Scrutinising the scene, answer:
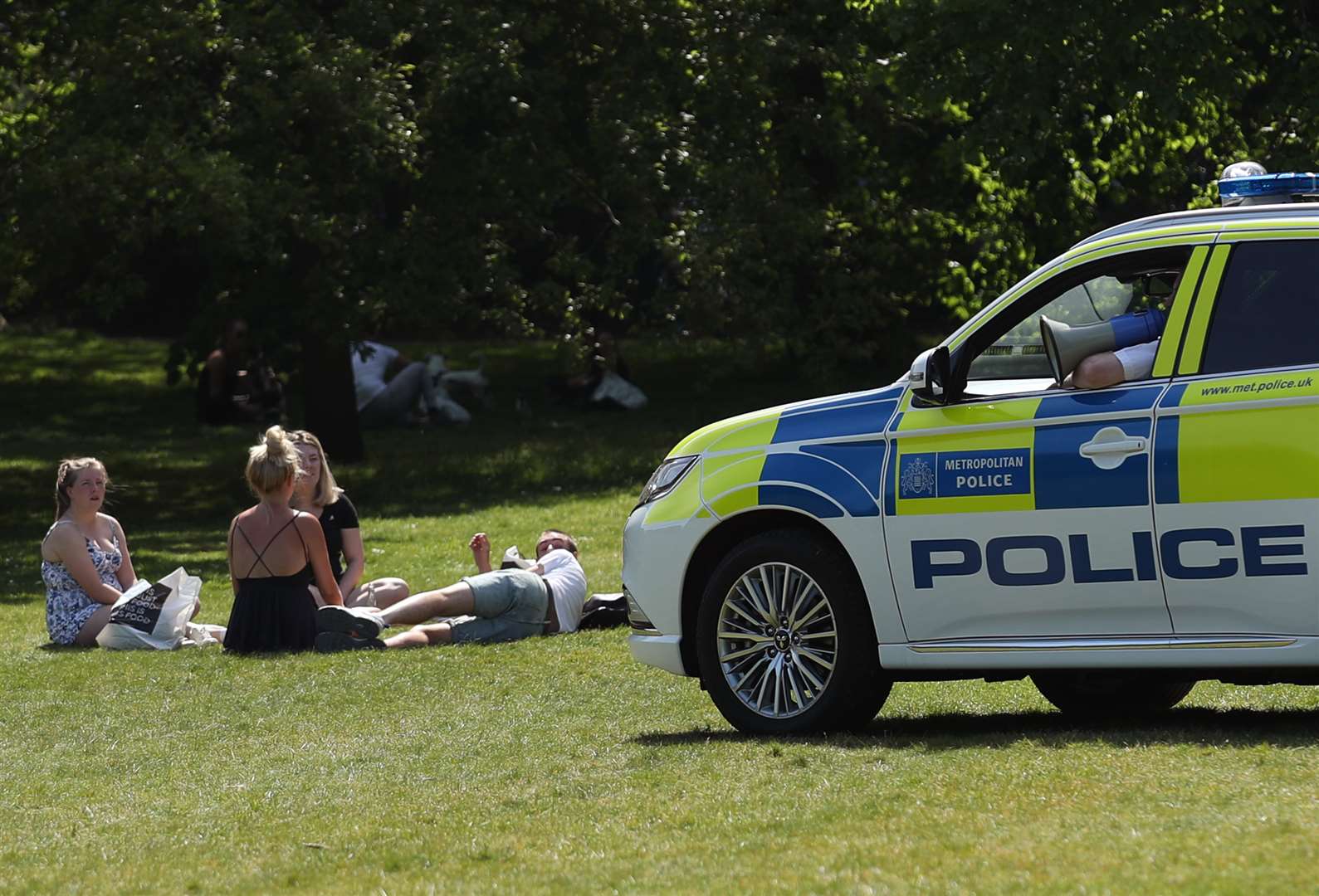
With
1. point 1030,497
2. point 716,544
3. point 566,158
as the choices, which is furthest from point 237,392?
point 1030,497

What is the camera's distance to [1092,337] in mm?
7621

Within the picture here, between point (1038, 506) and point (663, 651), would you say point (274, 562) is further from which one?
point (1038, 506)

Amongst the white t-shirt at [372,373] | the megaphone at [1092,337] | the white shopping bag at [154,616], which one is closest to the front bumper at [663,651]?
the megaphone at [1092,337]

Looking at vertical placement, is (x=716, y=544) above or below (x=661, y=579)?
above

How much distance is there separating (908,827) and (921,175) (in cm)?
2028

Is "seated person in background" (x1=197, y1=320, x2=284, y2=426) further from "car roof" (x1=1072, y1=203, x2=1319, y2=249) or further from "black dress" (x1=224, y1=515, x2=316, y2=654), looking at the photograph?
"car roof" (x1=1072, y1=203, x2=1319, y2=249)

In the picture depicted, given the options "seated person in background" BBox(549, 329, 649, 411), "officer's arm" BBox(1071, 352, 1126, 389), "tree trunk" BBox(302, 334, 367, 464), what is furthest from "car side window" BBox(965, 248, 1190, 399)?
"seated person in background" BBox(549, 329, 649, 411)

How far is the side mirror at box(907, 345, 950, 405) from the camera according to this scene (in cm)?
778

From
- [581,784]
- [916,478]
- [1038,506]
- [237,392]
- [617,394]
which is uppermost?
[916,478]

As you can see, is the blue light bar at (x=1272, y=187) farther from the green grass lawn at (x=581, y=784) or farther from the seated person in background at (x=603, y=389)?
the seated person in background at (x=603, y=389)

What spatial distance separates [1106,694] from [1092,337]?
1874 mm

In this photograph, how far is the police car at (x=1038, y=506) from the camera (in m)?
7.20

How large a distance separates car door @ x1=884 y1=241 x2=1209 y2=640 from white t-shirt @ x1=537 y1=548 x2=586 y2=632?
198 inches

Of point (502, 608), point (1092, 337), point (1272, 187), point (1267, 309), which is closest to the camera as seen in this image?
point (1267, 309)
